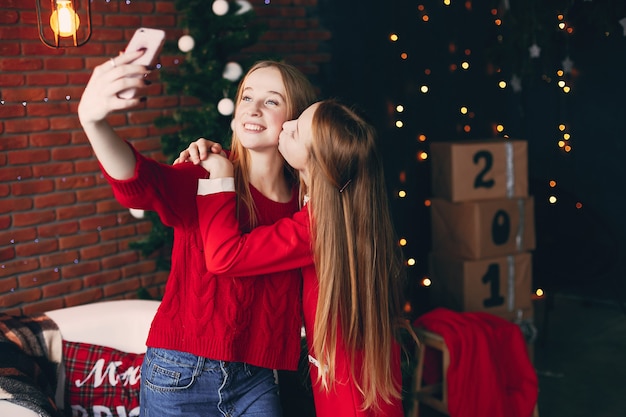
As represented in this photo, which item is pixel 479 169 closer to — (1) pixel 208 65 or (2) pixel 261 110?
(1) pixel 208 65

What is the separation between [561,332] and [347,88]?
7.01 feet

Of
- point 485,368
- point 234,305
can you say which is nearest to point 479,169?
point 485,368

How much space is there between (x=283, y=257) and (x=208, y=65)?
1.79 m

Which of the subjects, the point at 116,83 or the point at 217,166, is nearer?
the point at 116,83

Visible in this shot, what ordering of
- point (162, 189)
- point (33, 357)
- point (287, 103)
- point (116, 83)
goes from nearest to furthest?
point (116, 83)
point (162, 189)
point (287, 103)
point (33, 357)

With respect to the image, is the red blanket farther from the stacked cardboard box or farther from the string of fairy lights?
the string of fairy lights

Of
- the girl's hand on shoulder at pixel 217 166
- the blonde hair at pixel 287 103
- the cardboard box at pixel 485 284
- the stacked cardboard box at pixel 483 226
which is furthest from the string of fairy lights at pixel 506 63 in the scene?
the girl's hand on shoulder at pixel 217 166

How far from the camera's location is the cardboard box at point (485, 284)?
152 inches

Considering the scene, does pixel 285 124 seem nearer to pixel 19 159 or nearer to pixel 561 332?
pixel 19 159

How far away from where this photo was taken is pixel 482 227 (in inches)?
151

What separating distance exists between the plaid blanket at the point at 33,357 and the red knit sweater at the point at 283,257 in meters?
1.08

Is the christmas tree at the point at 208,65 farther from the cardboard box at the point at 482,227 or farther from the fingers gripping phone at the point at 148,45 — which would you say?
the fingers gripping phone at the point at 148,45

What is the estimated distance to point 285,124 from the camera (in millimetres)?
1786

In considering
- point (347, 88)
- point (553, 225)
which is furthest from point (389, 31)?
point (553, 225)
